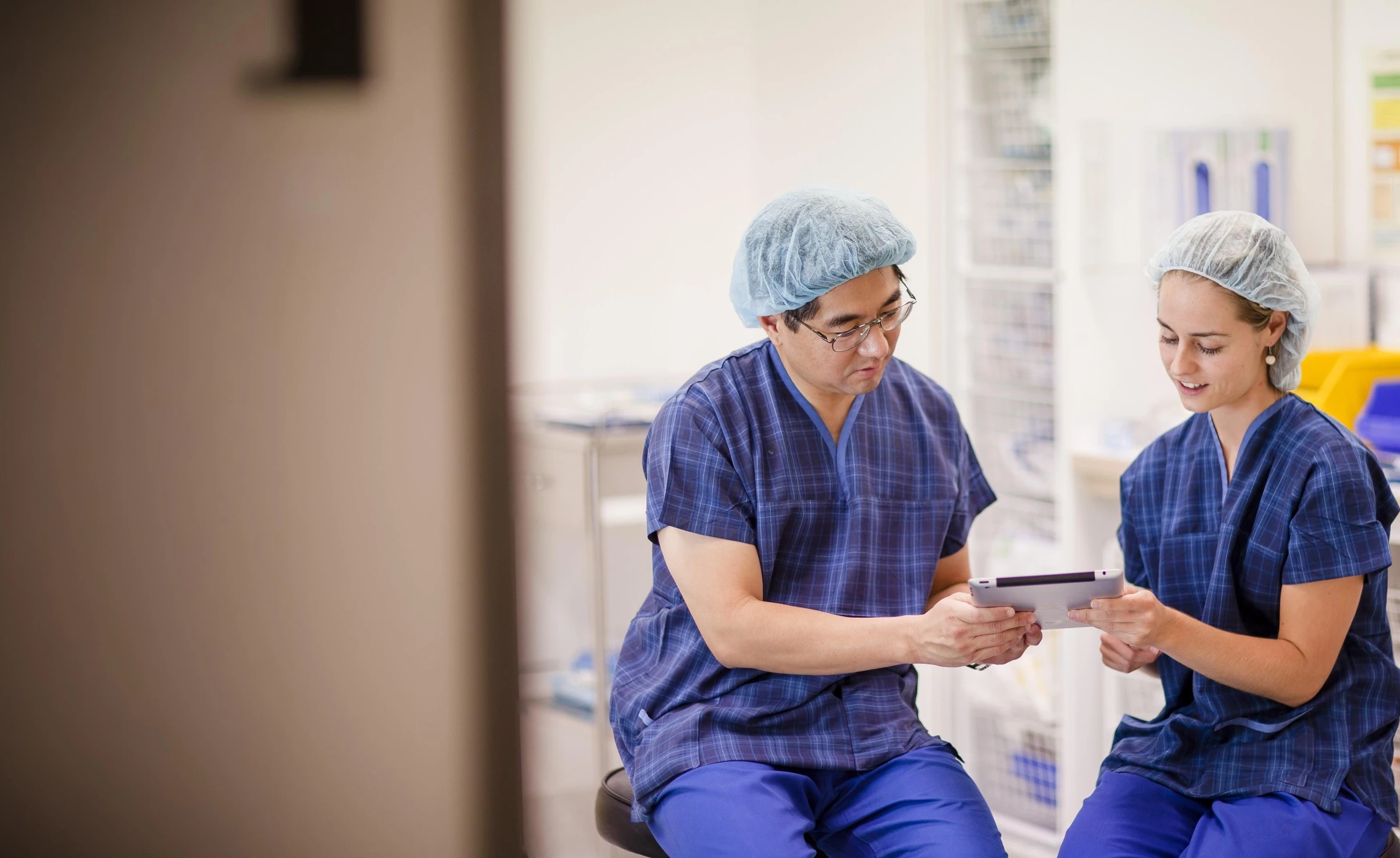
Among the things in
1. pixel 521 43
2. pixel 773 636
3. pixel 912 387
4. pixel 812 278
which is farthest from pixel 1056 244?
pixel 521 43

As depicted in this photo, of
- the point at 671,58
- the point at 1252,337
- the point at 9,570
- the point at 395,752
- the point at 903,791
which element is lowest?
the point at 903,791

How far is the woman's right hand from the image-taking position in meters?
1.52

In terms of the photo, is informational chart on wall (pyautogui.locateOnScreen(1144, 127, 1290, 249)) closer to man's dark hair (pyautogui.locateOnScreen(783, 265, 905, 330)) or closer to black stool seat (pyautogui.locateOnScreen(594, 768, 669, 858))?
man's dark hair (pyautogui.locateOnScreen(783, 265, 905, 330))

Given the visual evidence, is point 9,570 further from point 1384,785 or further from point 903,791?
point 1384,785

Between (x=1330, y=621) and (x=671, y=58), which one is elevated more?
(x=671, y=58)

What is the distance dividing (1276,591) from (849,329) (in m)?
0.59

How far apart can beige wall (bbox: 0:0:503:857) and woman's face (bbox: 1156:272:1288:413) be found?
3.57ft

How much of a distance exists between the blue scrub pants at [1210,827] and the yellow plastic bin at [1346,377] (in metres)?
0.82

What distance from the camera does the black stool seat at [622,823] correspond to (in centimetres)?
151

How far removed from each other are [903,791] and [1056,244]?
141 cm

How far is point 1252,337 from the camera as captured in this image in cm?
142

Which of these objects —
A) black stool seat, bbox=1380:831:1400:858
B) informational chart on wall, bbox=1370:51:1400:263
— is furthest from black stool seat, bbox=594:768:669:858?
informational chart on wall, bbox=1370:51:1400:263

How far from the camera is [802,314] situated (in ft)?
4.84

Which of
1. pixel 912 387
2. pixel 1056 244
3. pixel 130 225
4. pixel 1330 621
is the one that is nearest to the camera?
pixel 130 225
